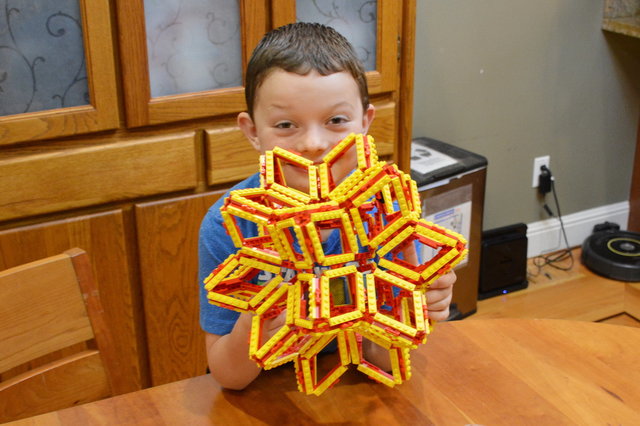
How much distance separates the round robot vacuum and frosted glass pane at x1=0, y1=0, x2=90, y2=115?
2.03 metres

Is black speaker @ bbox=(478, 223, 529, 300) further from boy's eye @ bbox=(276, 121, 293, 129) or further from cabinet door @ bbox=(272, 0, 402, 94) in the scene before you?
boy's eye @ bbox=(276, 121, 293, 129)

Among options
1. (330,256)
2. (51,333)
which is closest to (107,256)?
(51,333)

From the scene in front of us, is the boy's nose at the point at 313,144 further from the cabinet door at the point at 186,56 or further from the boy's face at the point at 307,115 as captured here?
the cabinet door at the point at 186,56

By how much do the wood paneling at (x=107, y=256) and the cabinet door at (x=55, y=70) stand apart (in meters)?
0.22

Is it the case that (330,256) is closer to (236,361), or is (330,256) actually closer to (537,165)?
(236,361)

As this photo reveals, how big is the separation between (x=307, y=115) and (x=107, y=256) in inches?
40.3

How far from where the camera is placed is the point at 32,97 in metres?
1.74

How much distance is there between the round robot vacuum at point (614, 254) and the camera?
287 cm

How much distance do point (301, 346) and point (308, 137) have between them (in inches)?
10.7

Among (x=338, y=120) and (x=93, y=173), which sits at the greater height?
(x=338, y=120)

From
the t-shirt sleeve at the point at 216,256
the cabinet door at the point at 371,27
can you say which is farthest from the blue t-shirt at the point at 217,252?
the cabinet door at the point at 371,27

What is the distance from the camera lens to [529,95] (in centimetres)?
287

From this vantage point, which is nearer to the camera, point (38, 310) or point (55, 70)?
point (38, 310)

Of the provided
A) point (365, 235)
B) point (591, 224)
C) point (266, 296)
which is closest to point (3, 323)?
point (266, 296)
